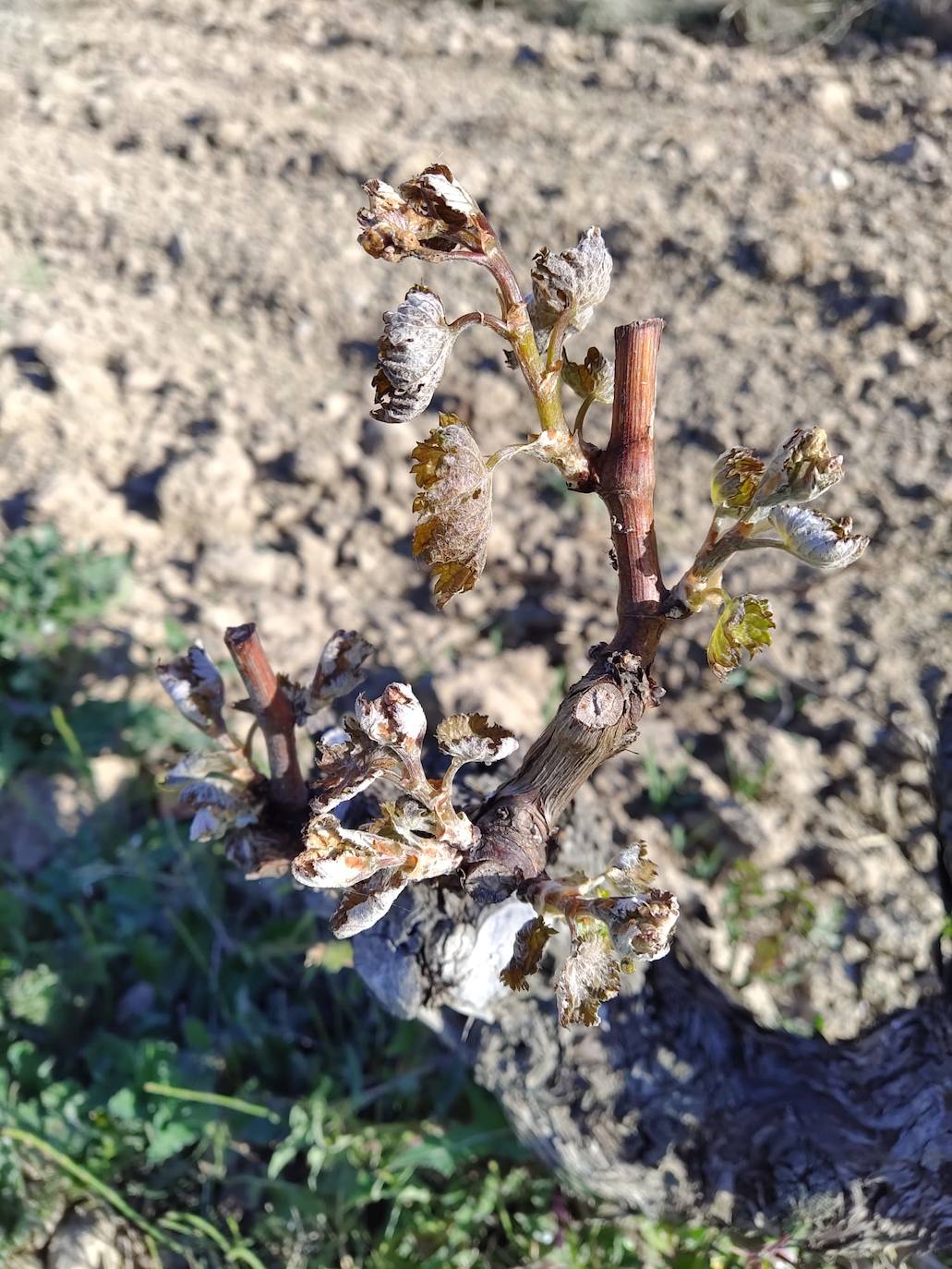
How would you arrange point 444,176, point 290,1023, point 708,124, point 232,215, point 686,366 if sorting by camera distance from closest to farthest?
1. point 444,176
2. point 290,1023
3. point 686,366
4. point 232,215
5. point 708,124

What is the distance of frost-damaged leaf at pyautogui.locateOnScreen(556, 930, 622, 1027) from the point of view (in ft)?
3.86

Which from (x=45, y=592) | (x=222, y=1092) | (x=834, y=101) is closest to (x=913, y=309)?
(x=834, y=101)

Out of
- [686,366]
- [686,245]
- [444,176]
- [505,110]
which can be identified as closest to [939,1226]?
[444,176]

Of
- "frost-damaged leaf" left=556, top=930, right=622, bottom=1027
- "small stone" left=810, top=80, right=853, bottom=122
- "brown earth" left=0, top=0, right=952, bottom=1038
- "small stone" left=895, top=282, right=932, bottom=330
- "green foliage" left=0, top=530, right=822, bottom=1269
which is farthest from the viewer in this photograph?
"small stone" left=810, top=80, right=853, bottom=122

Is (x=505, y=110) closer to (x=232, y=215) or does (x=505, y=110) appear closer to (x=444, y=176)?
(x=232, y=215)

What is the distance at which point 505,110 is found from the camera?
5.11 m

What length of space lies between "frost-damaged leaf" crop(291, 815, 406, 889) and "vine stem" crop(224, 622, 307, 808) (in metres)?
0.40

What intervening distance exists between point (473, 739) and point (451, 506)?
38 cm

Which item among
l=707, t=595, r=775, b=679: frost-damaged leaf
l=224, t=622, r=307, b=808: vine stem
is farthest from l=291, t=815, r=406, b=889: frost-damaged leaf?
l=707, t=595, r=775, b=679: frost-damaged leaf

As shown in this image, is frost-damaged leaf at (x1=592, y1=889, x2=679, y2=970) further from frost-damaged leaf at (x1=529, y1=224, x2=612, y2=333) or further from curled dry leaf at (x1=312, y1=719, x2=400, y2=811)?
frost-damaged leaf at (x1=529, y1=224, x2=612, y2=333)

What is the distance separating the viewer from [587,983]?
3.88 feet

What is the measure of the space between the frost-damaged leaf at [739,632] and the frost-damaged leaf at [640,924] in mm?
302

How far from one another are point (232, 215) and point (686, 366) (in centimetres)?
241

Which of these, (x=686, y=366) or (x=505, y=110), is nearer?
(x=686, y=366)
